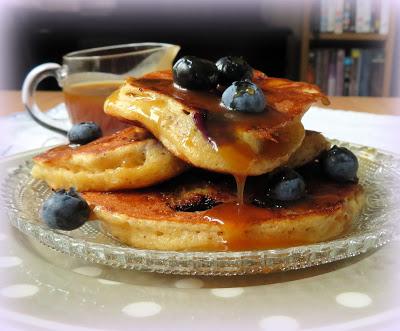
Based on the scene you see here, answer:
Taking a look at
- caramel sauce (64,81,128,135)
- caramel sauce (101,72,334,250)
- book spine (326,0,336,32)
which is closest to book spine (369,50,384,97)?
book spine (326,0,336,32)

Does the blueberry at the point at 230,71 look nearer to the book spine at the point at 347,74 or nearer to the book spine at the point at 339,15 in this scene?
the book spine at the point at 339,15

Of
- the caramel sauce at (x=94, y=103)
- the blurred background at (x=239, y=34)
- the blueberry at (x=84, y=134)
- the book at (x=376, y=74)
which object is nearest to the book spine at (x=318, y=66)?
the blurred background at (x=239, y=34)

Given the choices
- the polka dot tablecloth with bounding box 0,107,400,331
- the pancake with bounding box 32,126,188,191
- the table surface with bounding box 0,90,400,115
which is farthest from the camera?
the table surface with bounding box 0,90,400,115

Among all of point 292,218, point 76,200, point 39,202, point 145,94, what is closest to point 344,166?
point 292,218

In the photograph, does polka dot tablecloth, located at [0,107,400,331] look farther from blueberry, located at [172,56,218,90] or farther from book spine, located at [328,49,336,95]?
book spine, located at [328,49,336,95]

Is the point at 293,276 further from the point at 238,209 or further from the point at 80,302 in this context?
the point at 80,302

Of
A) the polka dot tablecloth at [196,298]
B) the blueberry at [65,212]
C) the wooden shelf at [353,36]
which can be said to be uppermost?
the wooden shelf at [353,36]
